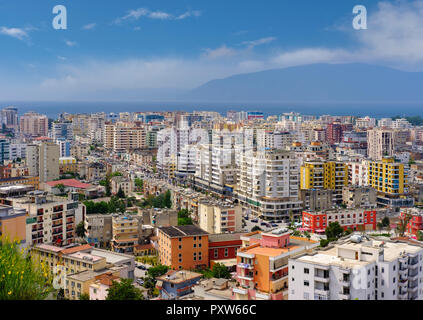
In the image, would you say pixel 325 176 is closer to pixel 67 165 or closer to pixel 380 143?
pixel 67 165

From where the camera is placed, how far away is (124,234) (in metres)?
5.56

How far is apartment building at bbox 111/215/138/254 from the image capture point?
18.1 ft

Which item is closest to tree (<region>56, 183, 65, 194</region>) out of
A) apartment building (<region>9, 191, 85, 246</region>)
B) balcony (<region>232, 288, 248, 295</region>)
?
apartment building (<region>9, 191, 85, 246</region>)

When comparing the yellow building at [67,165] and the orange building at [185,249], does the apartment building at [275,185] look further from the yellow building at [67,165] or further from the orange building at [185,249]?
the yellow building at [67,165]

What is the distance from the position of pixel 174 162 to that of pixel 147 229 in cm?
456

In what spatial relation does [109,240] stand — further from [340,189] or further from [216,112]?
[216,112]

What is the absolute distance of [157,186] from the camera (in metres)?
8.57

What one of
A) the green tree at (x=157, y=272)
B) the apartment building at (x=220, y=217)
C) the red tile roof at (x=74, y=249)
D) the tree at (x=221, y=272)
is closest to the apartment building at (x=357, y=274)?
the tree at (x=221, y=272)

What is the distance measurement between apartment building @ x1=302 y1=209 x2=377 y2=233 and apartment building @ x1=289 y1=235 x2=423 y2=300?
3070 millimetres

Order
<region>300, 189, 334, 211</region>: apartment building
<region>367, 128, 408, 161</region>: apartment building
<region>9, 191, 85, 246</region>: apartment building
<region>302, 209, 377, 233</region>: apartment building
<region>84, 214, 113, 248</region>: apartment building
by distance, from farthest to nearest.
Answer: <region>367, 128, 408, 161</region>: apartment building
<region>300, 189, 334, 211</region>: apartment building
<region>302, 209, 377, 233</region>: apartment building
<region>84, 214, 113, 248</region>: apartment building
<region>9, 191, 85, 246</region>: apartment building

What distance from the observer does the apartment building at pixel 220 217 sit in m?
5.84

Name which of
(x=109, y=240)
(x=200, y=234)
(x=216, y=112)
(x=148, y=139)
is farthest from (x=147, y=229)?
(x=216, y=112)

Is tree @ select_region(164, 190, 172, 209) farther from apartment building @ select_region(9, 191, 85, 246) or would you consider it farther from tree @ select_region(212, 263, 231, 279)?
tree @ select_region(212, 263, 231, 279)

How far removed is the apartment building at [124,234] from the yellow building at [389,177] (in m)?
4.21
